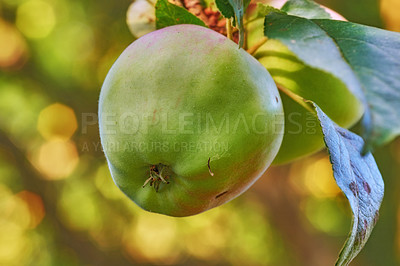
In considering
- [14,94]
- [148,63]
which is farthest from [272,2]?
[14,94]

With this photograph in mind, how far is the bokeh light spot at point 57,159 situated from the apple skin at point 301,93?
2169 millimetres

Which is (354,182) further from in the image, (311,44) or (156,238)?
(156,238)

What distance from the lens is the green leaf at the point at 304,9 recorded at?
477 mm

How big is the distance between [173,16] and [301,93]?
0.61 feet

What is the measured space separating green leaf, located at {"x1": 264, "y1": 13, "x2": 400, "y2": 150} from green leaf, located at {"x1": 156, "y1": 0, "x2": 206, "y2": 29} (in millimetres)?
122

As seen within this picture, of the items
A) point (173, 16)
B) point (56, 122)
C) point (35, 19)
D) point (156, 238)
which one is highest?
point (173, 16)

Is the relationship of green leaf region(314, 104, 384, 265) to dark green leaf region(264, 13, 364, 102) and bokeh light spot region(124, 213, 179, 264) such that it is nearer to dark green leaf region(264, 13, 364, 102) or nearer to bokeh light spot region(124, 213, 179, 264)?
dark green leaf region(264, 13, 364, 102)

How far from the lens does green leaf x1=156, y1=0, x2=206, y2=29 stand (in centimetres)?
51

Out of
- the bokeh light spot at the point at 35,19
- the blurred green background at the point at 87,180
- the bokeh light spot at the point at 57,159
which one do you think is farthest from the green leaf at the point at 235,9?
the bokeh light spot at the point at 35,19

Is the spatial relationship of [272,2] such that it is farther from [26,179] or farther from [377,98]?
[26,179]

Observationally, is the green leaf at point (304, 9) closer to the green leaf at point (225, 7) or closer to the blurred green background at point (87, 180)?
the green leaf at point (225, 7)

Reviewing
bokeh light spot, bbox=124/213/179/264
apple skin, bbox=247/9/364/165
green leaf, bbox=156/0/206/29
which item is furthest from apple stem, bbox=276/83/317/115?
bokeh light spot, bbox=124/213/179/264

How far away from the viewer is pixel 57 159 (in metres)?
2.72

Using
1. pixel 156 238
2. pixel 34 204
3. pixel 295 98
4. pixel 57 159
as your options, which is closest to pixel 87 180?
pixel 57 159
